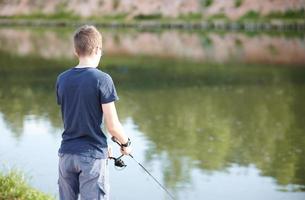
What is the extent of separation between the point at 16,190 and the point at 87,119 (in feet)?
8.49

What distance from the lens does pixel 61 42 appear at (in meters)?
50.6

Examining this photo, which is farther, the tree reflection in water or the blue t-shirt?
the tree reflection in water

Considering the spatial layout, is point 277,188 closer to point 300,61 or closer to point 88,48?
point 88,48

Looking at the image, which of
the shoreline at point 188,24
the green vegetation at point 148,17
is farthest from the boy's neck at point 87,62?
the green vegetation at point 148,17

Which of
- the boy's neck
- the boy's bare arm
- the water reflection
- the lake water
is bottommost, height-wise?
the boy's bare arm

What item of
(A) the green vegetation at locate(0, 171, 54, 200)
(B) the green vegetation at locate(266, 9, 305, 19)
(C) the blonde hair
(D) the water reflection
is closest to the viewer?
(C) the blonde hair

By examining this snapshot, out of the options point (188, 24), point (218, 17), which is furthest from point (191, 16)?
point (188, 24)

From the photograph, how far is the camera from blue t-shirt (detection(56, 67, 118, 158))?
5473 mm

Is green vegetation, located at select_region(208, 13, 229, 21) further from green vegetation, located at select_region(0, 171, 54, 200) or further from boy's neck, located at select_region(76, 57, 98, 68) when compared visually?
boy's neck, located at select_region(76, 57, 98, 68)

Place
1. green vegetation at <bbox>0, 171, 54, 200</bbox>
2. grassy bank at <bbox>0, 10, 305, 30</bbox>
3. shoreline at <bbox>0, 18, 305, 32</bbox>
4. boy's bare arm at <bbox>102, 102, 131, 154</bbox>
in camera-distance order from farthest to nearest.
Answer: grassy bank at <bbox>0, 10, 305, 30</bbox>
shoreline at <bbox>0, 18, 305, 32</bbox>
green vegetation at <bbox>0, 171, 54, 200</bbox>
boy's bare arm at <bbox>102, 102, 131, 154</bbox>

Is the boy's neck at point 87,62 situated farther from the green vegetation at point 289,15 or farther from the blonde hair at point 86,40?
the green vegetation at point 289,15

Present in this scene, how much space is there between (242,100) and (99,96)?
16.7m

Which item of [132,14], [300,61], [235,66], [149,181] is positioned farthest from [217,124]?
[132,14]

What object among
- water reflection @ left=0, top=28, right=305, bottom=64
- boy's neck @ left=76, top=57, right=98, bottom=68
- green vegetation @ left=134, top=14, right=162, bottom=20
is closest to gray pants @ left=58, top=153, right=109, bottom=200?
boy's neck @ left=76, top=57, right=98, bottom=68
